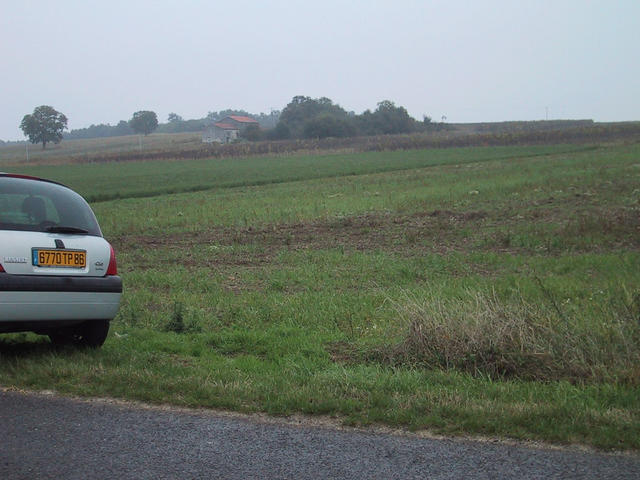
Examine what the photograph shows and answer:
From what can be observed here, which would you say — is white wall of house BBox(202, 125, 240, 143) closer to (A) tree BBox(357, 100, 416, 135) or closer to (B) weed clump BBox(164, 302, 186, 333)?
(A) tree BBox(357, 100, 416, 135)

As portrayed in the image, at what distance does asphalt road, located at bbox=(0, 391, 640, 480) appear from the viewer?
3.96m

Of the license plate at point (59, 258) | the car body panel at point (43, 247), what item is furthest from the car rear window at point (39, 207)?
the license plate at point (59, 258)

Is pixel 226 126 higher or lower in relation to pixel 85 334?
higher

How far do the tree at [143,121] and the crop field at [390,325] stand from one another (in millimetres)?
145025

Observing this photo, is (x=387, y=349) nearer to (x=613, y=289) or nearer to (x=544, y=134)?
(x=613, y=289)

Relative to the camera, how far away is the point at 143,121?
518 feet

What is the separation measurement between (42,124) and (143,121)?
58418 millimetres

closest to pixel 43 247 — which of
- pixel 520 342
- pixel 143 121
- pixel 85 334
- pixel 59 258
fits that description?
pixel 59 258

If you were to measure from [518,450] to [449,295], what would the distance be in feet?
16.0

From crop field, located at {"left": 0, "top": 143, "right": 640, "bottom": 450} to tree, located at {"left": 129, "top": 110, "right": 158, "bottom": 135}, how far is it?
14502 centimetres

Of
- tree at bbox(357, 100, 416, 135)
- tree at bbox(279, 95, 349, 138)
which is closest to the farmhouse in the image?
tree at bbox(279, 95, 349, 138)

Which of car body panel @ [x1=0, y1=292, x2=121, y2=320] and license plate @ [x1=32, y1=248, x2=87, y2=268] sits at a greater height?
license plate @ [x1=32, y1=248, x2=87, y2=268]

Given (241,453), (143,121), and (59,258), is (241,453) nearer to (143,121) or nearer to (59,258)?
(59,258)

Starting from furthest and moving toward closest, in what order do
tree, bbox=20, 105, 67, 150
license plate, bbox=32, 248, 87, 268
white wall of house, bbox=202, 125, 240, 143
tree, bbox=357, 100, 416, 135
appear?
white wall of house, bbox=202, 125, 240, 143
tree, bbox=357, 100, 416, 135
tree, bbox=20, 105, 67, 150
license plate, bbox=32, 248, 87, 268
